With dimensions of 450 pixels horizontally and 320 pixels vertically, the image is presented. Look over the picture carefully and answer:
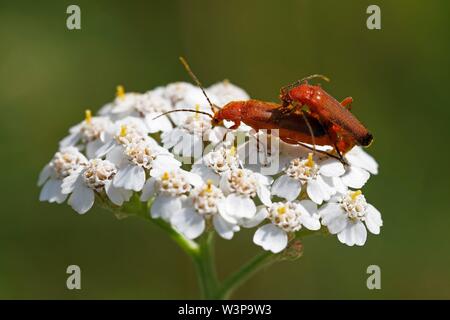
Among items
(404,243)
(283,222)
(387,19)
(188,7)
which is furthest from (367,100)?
(283,222)

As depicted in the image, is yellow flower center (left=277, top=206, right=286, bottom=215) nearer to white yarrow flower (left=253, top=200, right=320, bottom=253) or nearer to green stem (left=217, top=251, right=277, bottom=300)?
white yarrow flower (left=253, top=200, right=320, bottom=253)

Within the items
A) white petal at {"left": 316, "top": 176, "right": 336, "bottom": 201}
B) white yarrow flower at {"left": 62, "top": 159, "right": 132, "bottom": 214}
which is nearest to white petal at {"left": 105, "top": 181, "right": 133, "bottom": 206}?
white yarrow flower at {"left": 62, "top": 159, "right": 132, "bottom": 214}

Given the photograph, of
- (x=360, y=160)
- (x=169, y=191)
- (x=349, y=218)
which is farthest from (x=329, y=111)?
(x=169, y=191)

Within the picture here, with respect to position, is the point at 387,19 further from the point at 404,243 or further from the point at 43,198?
the point at 43,198

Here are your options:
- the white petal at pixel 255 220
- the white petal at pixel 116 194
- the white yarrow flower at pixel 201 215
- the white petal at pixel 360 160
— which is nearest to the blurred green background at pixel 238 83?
the white petal at pixel 360 160

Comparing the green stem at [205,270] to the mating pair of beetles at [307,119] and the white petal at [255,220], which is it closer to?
the white petal at [255,220]

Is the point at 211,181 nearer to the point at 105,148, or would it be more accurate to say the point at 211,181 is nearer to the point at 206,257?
the point at 206,257
